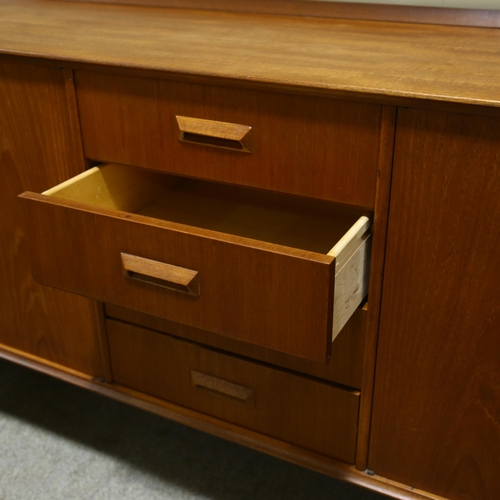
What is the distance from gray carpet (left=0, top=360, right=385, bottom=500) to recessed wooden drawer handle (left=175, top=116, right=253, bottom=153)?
2.28ft

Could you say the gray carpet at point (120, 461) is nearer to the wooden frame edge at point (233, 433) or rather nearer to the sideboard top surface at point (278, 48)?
the wooden frame edge at point (233, 433)

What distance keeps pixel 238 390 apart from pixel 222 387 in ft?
0.10

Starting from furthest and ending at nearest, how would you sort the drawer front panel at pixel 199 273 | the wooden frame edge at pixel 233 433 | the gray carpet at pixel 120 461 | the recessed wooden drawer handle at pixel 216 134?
the gray carpet at pixel 120 461, the wooden frame edge at pixel 233 433, the recessed wooden drawer handle at pixel 216 134, the drawer front panel at pixel 199 273

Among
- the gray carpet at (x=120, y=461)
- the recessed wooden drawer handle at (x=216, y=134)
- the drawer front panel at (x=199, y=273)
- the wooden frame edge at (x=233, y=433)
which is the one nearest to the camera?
the drawer front panel at (x=199, y=273)

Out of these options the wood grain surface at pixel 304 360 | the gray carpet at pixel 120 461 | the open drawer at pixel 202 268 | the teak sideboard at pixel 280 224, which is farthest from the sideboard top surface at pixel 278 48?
the gray carpet at pixel 120 461

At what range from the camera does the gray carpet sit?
1.27m

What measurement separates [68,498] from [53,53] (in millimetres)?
806

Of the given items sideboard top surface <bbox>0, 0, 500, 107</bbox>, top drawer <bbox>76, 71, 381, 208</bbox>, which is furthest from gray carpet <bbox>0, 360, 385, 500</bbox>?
sideboard top surface <bbox>0, 0, 500, 107</bbox>

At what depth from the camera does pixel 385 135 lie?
2.65ft

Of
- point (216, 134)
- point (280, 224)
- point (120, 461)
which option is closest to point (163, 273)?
point (216, 134)

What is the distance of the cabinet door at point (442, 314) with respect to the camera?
79 cm

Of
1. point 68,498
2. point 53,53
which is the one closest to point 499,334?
point 53,53

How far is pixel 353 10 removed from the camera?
121 centimetres

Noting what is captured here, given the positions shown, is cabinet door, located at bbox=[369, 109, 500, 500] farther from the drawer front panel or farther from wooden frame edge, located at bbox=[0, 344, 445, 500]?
the drawer front panel
